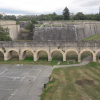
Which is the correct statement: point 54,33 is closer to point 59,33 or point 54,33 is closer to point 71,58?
point 59,33

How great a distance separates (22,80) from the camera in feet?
56.8

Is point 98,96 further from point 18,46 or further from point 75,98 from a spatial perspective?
point 18,46

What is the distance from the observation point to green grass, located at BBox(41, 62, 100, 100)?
1281 centimetres

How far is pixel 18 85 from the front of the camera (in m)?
16.0

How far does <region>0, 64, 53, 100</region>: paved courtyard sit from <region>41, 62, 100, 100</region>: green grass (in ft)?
3.72

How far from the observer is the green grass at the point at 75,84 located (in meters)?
12.8

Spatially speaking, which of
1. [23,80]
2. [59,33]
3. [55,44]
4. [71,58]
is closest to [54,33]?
[59,33]

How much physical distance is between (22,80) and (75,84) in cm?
639

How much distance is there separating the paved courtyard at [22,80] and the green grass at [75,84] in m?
1.13

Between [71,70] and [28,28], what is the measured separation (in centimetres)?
3386

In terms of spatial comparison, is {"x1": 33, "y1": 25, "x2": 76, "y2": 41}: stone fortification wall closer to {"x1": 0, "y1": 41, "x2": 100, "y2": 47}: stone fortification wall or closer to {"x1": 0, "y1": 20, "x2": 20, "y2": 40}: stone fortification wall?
{"x1": 0, "y1": 20, "x2": 20, "y2": 40}: stone fortification wall

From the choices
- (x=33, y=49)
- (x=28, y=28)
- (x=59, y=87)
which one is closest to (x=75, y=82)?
(x=59, y=87)

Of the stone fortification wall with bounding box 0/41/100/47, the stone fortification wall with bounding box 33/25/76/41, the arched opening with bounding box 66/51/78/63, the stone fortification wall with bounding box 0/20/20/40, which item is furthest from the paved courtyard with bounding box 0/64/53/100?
the stone fortification wall with bounding box 0/20/20/40

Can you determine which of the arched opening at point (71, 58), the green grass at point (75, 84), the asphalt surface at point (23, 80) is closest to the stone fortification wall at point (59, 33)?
the arched opening at point (71, 58)
